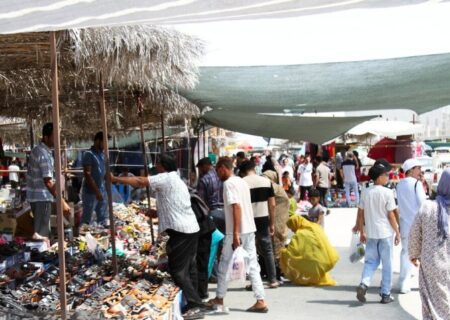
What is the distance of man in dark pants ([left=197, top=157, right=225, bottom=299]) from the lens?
735 cm

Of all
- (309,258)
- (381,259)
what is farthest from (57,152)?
(309,258)

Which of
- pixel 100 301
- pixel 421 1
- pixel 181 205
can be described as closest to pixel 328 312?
pixel 181 205

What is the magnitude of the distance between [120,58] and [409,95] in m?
5.62

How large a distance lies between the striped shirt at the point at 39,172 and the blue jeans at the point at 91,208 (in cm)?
260

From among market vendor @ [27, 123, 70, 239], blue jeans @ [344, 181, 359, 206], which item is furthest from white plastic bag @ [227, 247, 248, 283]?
blue jeans @ [344, 181, 359, 206]

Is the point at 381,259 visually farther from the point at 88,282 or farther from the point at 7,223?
the point at 7,223

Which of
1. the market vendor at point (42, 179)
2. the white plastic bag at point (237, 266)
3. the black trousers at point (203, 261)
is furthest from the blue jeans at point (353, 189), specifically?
the market vendor at point (42, 179)

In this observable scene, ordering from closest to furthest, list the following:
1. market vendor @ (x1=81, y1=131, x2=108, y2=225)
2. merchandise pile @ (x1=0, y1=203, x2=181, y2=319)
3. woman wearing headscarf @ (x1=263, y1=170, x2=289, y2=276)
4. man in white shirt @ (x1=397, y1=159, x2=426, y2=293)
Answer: merchandise pile @ (x1=0, y1=203, x2=181, y2=319) < man in white shirt @ (x1=397, y1=159, x2=426, y2=293) < woman wearing headscarf @ (x1=263, y1=170, x2=289, y2=276) < market vendor @ (x1=81, y1=131, x2=108, y2=225)

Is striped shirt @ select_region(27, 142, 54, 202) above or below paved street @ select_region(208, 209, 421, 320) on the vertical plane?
above

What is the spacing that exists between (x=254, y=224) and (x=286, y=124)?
5156mm

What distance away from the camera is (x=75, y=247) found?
27.2ft

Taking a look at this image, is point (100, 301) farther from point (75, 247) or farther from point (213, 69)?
point (213, 69)

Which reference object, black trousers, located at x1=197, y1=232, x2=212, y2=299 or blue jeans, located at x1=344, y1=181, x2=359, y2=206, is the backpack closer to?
black trousers, located at x1=197, y1=232, x2=212, y2=299

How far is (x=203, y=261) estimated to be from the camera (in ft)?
24.2
